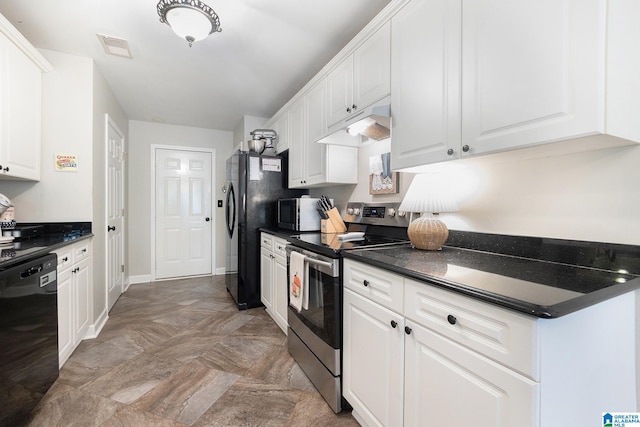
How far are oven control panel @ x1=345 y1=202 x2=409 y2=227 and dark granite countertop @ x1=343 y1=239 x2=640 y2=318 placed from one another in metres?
0.55

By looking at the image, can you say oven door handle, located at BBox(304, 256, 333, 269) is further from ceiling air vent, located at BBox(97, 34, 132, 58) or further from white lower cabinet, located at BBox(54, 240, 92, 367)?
ceiling air vent, located at BBox(97, 34, 132, 58)

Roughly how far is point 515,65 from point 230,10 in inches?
67.8

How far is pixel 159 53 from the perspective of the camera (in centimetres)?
238

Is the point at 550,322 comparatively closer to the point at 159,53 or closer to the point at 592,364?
the point at 592,364

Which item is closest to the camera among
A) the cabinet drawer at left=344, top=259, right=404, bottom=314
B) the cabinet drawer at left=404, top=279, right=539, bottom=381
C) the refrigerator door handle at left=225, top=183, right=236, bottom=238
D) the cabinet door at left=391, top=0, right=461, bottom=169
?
the cabinet drawer at left=404, top=279, right=539, bottom=381

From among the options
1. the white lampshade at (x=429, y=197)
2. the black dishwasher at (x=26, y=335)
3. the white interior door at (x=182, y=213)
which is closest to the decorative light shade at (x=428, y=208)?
the white lampshade at (x=429, y=197)

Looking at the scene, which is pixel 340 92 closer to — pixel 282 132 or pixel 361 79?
pixel 361 79

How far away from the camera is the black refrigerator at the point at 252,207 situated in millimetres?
3074

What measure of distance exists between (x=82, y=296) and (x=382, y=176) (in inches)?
103

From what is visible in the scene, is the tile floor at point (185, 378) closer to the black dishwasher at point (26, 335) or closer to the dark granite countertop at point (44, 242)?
the black dishwasher at point (26, 335)

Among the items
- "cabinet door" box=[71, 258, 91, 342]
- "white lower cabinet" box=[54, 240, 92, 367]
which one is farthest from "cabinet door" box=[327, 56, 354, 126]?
"cabinet door" box=[71, 258, 91, 342]

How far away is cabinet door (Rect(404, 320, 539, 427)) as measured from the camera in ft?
2.43

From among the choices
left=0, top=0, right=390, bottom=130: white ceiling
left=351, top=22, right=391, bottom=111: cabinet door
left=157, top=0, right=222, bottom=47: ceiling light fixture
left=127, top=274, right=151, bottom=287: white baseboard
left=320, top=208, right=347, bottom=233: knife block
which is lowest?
left=127, top=274, right=151, bottom=287: white baseboard

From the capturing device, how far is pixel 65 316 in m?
1.98
